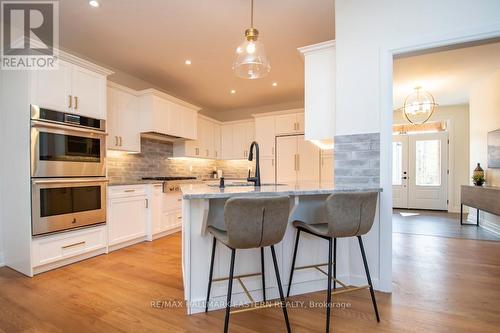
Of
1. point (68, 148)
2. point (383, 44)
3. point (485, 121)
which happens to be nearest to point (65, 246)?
point (68, 148)

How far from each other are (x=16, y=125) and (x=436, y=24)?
4184mm

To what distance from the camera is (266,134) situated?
5.60m

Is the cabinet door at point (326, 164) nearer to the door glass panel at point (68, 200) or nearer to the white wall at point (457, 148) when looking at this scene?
the white wall at point (457, 148)

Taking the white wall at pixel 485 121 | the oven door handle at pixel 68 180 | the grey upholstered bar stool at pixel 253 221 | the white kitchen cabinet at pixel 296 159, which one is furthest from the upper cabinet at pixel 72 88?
the white wall at pixel 485 121

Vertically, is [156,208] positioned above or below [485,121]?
below

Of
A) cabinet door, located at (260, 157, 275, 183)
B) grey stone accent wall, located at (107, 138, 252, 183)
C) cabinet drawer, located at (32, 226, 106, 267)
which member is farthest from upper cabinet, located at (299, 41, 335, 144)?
grey stone accent wall, located at (107, 138, 252, 183)

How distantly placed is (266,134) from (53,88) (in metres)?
3.90

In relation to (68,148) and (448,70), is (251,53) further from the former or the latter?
(448,70)

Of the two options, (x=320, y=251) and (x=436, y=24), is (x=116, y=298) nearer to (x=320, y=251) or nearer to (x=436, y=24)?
(x=320, y=251)

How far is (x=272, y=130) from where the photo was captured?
18.2 feet

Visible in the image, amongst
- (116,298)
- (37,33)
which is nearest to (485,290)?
(116,298)

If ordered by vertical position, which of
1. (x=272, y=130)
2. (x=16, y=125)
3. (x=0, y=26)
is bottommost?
(x=16, y=125)

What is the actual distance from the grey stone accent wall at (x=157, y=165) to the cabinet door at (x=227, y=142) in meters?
0.34

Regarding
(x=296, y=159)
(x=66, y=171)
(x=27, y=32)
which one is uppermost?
(x=27, y=32)
